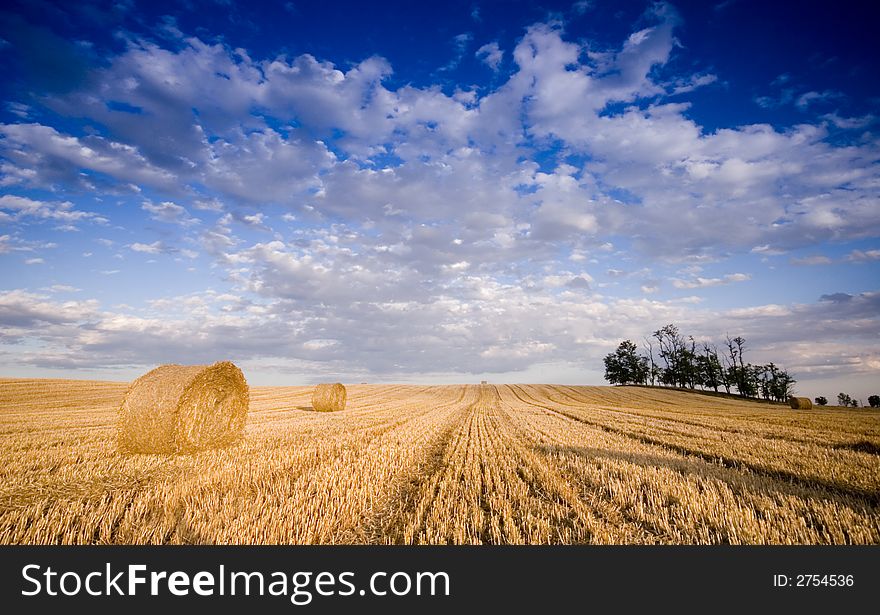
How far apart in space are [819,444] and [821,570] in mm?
9947

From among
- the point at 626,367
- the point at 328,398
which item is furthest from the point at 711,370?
the point at 328,398

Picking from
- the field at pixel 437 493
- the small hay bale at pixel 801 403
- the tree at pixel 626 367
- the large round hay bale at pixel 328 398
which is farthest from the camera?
the tree at pixel 626 367

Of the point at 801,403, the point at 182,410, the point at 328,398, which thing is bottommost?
the point at 801,403

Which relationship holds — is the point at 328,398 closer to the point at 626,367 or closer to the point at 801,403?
the point at 801,403

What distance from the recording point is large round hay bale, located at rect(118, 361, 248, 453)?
9.09 meters

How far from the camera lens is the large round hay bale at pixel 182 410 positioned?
29.8ft

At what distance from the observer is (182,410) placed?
945 cm

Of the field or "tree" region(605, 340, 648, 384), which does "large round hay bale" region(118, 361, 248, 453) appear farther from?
"tree" region(605, 340, 648, 384)

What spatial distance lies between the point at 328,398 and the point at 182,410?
13.7m

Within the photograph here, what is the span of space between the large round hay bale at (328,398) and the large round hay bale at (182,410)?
11293mm

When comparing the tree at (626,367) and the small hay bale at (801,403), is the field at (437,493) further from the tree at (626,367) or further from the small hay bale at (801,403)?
the tree at (626,367)

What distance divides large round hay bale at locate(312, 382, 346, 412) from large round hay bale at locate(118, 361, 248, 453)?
11293 millimetres

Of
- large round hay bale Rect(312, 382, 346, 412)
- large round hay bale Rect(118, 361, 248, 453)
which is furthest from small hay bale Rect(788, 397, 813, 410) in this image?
large round hay bale Rect(118, 361, 248, 453)

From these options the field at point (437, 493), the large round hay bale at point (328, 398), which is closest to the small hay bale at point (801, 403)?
the field at point (437, 493)
